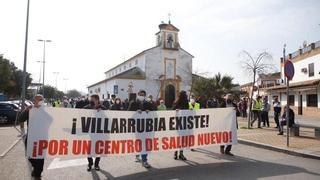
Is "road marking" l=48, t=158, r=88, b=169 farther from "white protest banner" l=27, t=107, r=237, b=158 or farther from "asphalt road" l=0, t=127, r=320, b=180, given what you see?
"white protest banner" l=27, t=107, r=237, b=158

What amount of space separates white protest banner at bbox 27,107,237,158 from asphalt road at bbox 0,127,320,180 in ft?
1.64

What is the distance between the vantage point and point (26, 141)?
7.87 meters

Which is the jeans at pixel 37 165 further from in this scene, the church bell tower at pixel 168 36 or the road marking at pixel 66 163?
the church bell tower at pixel 168 36

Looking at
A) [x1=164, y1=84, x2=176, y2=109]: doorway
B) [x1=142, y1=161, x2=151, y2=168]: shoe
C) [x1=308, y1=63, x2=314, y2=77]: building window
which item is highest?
[x1=308, y1=63, x2=314, y2=77]: building window

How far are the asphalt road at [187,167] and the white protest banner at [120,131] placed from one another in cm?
50

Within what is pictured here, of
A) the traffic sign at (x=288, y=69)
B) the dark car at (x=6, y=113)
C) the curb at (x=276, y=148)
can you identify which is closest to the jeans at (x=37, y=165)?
the curb at (x=276, y=148)

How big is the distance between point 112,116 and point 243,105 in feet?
78.7

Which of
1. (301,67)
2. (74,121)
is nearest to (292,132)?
(74,121)

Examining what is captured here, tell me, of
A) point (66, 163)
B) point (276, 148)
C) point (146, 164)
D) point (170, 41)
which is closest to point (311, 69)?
point (276, 148)

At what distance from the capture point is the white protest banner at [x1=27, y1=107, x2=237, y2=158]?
7945 millimetres

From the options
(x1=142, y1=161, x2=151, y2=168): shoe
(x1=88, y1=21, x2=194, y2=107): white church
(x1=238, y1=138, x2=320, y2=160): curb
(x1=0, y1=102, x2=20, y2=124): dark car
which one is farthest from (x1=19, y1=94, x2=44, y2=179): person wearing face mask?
(x1=88, y1=21, x2=194, y2=107): white church

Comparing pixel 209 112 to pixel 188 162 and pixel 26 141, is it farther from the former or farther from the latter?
pixel 26 141

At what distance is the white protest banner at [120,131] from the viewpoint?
26.1 ft

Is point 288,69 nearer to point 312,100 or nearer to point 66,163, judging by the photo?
point 66,163
